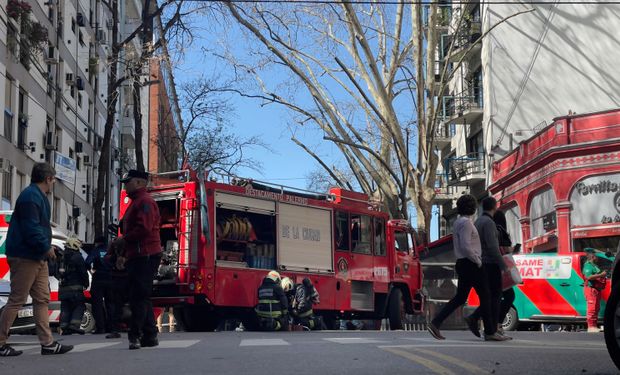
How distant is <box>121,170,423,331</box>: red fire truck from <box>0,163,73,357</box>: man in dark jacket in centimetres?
875

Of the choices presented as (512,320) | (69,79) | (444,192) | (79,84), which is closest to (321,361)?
(512,320)

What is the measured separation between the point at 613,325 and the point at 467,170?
119ft

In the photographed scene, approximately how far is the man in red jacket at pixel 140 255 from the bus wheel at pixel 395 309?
1358cm

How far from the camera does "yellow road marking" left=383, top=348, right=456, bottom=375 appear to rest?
6.80 meters

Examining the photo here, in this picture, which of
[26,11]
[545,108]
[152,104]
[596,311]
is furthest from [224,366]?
[152,104]

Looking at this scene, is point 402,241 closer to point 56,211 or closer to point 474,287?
point 474,287

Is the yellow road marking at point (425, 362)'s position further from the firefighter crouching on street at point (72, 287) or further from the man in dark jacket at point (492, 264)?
the firefighter crouching on street at point (72, 287)

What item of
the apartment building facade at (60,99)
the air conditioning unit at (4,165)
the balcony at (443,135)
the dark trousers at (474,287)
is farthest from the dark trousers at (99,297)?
the balcony at (443,135)

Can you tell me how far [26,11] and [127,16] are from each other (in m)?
31.2

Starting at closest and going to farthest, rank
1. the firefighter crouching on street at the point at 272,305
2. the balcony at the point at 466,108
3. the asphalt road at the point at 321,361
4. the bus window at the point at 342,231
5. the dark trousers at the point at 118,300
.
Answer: the asphalt road at the point at 321,361 < the dark trousers at the point at 118,300 < the firefighter crouching on street at the point at 272,305 < the bus window at the point at 342,231 < the balcony at the point at 466,108

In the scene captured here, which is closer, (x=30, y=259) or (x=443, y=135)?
(x=30, y=259)

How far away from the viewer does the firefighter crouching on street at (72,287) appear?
17391mm

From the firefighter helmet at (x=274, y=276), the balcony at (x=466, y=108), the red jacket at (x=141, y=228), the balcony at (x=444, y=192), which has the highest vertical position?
the balcony at (x=466, y=108)

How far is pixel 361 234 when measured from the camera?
22.6m
